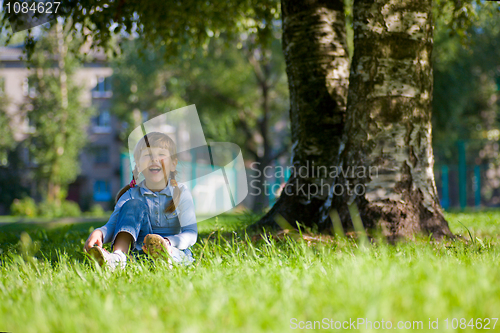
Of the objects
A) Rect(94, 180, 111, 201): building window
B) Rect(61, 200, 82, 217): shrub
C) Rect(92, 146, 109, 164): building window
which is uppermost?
Rect(92, 146, 109, 164): building window

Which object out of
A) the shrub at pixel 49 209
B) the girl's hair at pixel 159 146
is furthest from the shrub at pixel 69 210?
the girl's hair at pixel 159 146

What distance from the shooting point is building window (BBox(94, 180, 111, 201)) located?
3666 centimetres

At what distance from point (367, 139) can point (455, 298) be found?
7.08 ft

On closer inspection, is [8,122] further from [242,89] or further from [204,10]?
[204,10]

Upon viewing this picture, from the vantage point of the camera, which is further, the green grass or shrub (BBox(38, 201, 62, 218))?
shrub (BBox(38, 201, 62, 218))

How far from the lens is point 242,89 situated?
20.8m

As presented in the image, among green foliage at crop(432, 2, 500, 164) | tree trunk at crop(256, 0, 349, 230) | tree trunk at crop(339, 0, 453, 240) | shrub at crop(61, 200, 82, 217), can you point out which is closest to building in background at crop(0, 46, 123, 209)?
shrub at crop(61, 200, 82, 217)

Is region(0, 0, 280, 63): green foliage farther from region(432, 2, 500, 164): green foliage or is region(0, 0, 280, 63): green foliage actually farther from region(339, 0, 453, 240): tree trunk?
region(432, 2, 500, 164): green foliage

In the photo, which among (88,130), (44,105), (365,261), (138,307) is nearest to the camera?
(138,307)

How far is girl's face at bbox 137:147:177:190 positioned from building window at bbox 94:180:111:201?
1389 inches

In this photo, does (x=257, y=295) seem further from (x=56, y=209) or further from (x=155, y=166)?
(x=56, y=209)

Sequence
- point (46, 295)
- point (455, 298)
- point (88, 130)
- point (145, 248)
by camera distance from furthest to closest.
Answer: point (88, 130)
point (145, 248)
point (46, 295)
point (455, 298)

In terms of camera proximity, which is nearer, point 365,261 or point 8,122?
point 365,261

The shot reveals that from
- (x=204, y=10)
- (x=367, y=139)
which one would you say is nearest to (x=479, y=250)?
(x=367, y=139)
